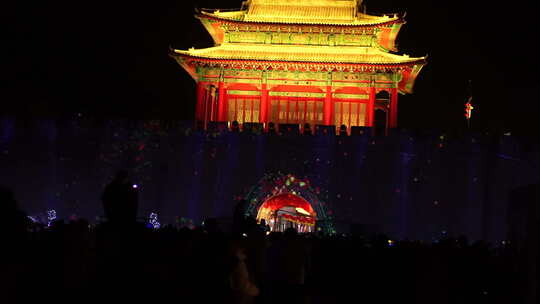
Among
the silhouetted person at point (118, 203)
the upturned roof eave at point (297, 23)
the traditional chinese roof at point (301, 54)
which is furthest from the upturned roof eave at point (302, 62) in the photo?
the silhouetted person at point (118, 203)

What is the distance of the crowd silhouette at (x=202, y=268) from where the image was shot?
6.87 metres

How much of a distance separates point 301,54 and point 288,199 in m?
4.91

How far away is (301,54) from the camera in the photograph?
20.2 m

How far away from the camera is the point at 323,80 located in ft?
66.1

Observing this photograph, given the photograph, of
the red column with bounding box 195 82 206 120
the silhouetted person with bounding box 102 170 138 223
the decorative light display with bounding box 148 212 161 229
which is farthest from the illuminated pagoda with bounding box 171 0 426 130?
the silhouetted person with bounding box 102 170 138 223

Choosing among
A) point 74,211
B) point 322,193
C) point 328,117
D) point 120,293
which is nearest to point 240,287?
point 120,293

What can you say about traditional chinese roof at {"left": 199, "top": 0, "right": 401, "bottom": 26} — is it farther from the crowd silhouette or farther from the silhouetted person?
the silhouetted person

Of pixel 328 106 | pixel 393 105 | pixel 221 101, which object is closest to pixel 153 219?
pixel 221 101

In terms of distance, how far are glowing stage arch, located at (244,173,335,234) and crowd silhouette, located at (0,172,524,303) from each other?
7.69 m

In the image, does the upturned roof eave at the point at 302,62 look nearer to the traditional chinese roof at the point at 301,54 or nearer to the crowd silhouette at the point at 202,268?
the traditional chinese roof at the point at 301,54

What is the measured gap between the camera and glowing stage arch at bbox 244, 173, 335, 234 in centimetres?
1692

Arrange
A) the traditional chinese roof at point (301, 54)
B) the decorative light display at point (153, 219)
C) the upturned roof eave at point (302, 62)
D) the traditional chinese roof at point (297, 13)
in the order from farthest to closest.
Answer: the traditional chinese roof at point (297, 13), the traditional chinese roof at point (301, 54), the upturned roof eave at point (302, 62), the decorative light display at point (153, 219)

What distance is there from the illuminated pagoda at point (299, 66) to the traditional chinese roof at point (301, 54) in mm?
29

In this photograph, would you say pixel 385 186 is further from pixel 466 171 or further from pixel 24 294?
A: pixel 24 294
